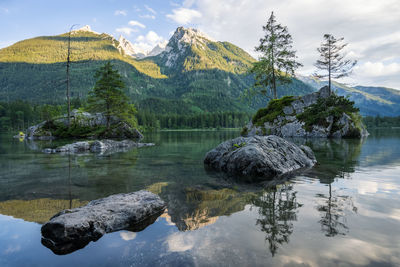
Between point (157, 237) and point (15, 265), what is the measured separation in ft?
7.58

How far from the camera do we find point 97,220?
189 inches

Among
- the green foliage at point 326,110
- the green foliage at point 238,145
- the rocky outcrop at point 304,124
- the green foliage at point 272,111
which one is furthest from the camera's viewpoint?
the green foliage at point 272,111

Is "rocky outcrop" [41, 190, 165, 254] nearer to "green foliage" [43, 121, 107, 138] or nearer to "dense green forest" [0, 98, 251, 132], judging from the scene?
"green foliage" [43, 121, 107, 138]

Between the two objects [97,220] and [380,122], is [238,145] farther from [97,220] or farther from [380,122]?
[380,122]

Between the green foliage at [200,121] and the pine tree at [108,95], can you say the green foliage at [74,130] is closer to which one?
the pine tree at [108,95]

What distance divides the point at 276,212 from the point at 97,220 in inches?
167

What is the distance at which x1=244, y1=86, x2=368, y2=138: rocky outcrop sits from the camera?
36875mm

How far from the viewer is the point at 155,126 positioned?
13750 cm

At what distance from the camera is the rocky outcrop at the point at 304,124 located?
36.9m

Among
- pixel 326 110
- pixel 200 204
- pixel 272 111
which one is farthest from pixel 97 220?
pixel 272 111

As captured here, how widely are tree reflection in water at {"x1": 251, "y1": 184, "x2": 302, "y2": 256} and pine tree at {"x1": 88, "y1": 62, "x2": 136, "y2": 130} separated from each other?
99.2ft

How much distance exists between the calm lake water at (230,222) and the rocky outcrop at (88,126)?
95.4ft

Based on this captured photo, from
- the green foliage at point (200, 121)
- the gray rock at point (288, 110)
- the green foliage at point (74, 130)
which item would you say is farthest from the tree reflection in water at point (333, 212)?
the green foliage at point (200, 121)

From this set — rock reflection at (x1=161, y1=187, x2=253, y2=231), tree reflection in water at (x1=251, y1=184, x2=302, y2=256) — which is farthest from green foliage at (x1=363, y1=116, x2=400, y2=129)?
rock reflection at (x1=161, y1=187, x2=253, y2=231)
